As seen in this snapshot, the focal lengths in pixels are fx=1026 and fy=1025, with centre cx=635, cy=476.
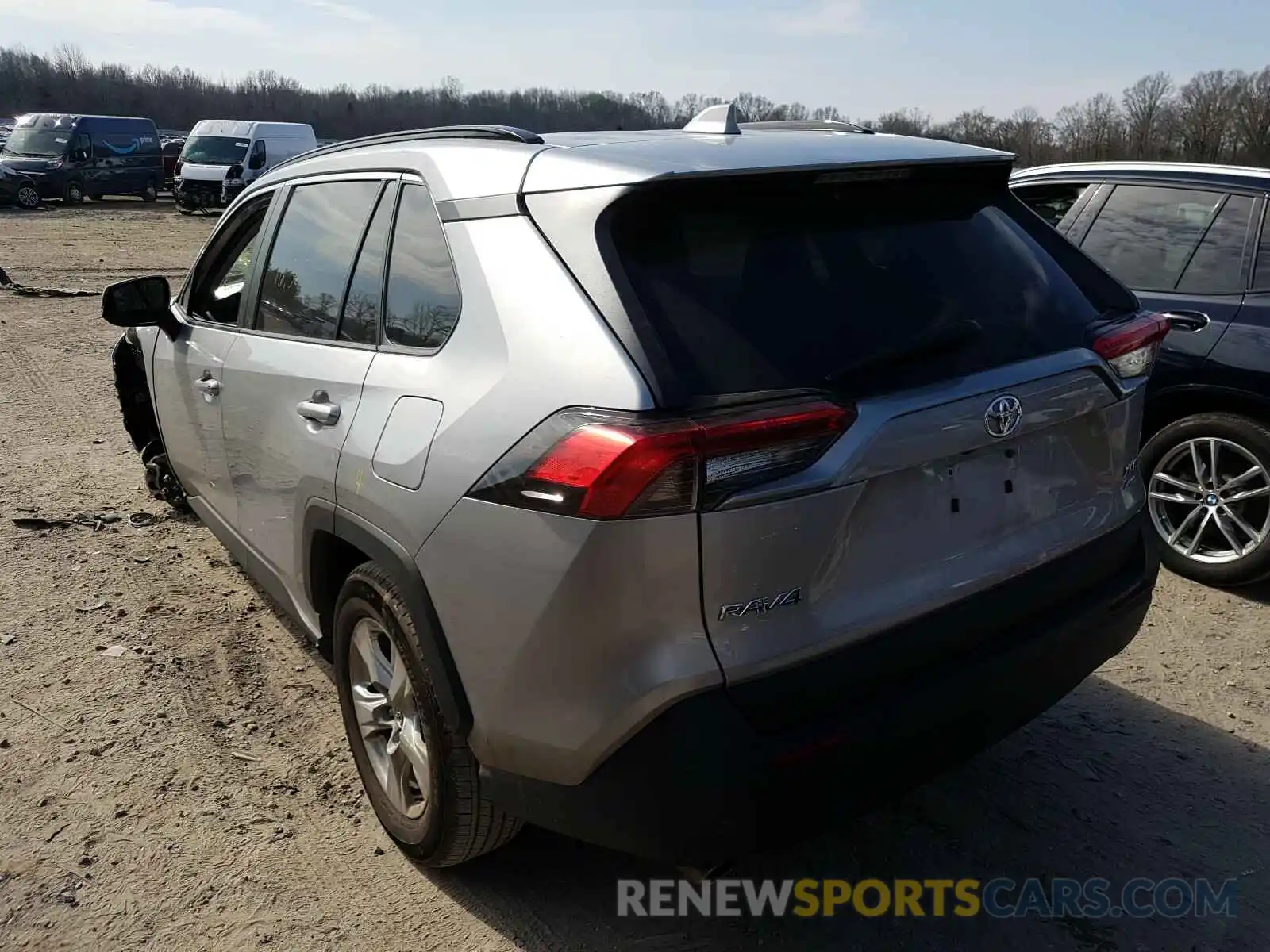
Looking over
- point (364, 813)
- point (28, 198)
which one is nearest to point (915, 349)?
point (364, 813)

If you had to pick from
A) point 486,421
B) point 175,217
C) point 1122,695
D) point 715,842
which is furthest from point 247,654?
point 175,217

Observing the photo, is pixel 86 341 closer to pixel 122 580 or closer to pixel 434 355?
pixel 122 580

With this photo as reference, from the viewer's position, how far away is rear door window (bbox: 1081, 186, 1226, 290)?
4.77 m

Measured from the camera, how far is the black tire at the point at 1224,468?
4.43 meters

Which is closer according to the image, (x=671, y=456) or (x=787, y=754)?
(x=671, y=456)

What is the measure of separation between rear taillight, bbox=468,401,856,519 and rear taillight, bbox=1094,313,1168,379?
39.7 inches

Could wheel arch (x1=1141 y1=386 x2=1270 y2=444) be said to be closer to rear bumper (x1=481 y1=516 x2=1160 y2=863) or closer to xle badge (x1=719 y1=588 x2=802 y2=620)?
rear bumper (x1=481 y1=516 x2=1160 y2=863)

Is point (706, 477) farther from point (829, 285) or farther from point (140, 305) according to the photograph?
point (140, 305)

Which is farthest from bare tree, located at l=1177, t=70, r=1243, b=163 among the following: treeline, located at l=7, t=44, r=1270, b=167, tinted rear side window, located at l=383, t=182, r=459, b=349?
tinted rear side window, located at l=383, t=182, r=459, b=349

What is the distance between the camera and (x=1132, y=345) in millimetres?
2703

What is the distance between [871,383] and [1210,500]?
129 inches

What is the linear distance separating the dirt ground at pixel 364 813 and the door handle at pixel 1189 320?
1165mm

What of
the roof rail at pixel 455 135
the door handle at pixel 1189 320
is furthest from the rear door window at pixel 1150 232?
the roof rail at pixel 455 135

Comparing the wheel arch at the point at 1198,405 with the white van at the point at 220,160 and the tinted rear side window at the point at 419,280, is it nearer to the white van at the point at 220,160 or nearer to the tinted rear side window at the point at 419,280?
the tinted rear side window at the point at 419,280
